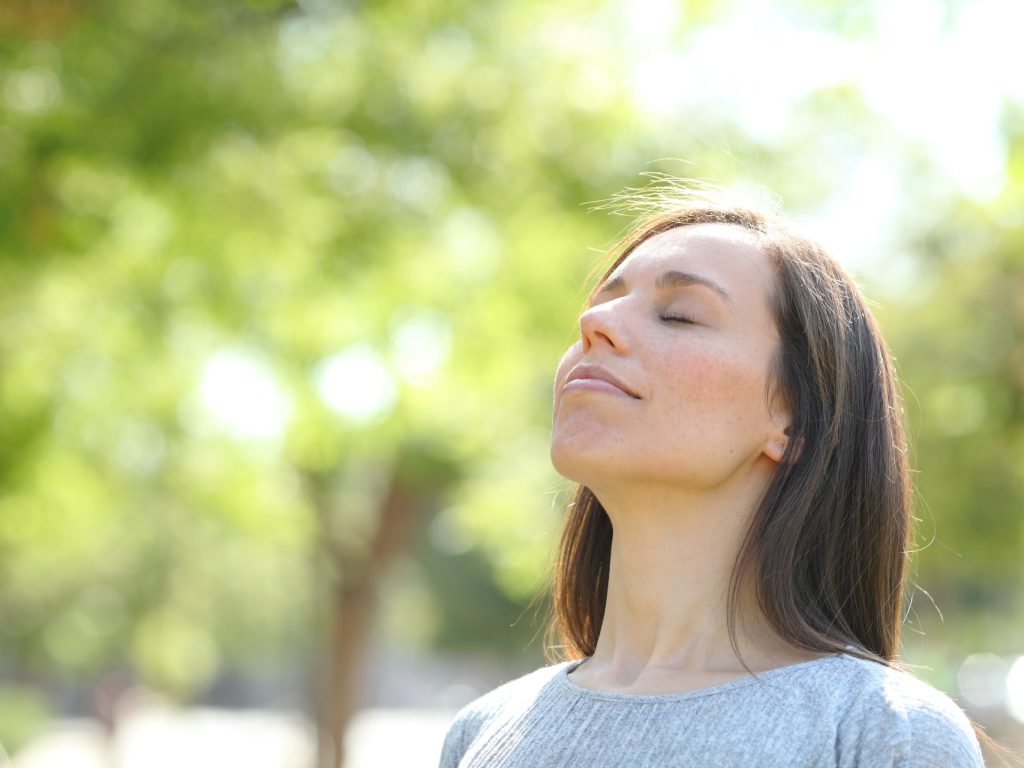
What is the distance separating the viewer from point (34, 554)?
17984 millimetres

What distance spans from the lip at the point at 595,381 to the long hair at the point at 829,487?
9.0 inches

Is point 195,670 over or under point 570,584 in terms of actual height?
under

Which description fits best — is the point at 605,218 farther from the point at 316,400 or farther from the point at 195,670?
the point at 195,670

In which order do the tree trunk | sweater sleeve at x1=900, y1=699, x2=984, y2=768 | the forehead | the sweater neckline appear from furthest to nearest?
the tree trunk → the forehead → the sweater neckline → sweater sleeve at x1=900, y1=699, x2=984, y2=768

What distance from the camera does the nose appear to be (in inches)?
80.0

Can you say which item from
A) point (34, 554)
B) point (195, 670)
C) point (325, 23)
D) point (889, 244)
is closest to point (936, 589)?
point (889, 244)

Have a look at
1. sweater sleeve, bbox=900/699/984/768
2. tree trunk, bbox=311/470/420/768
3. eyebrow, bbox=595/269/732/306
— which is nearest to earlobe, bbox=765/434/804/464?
eyebrow, bbox=595/269/732/306

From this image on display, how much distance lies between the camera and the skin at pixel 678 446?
1.97 m

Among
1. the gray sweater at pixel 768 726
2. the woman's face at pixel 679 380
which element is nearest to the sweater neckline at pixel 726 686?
the gray sweater at pixel 768 726

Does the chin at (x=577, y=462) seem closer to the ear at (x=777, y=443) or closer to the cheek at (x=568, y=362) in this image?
the cheek at (x=568, y=362)

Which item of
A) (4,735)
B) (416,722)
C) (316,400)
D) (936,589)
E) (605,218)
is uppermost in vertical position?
(605,218)

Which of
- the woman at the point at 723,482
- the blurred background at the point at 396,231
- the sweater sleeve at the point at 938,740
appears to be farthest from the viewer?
the blurred background at the point at 396,231

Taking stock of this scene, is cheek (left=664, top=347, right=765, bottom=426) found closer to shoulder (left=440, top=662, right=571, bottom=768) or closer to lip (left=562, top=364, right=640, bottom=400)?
lip (left=562, top=364, right=640, bottom=400)

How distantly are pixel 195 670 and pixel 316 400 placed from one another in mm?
29801
